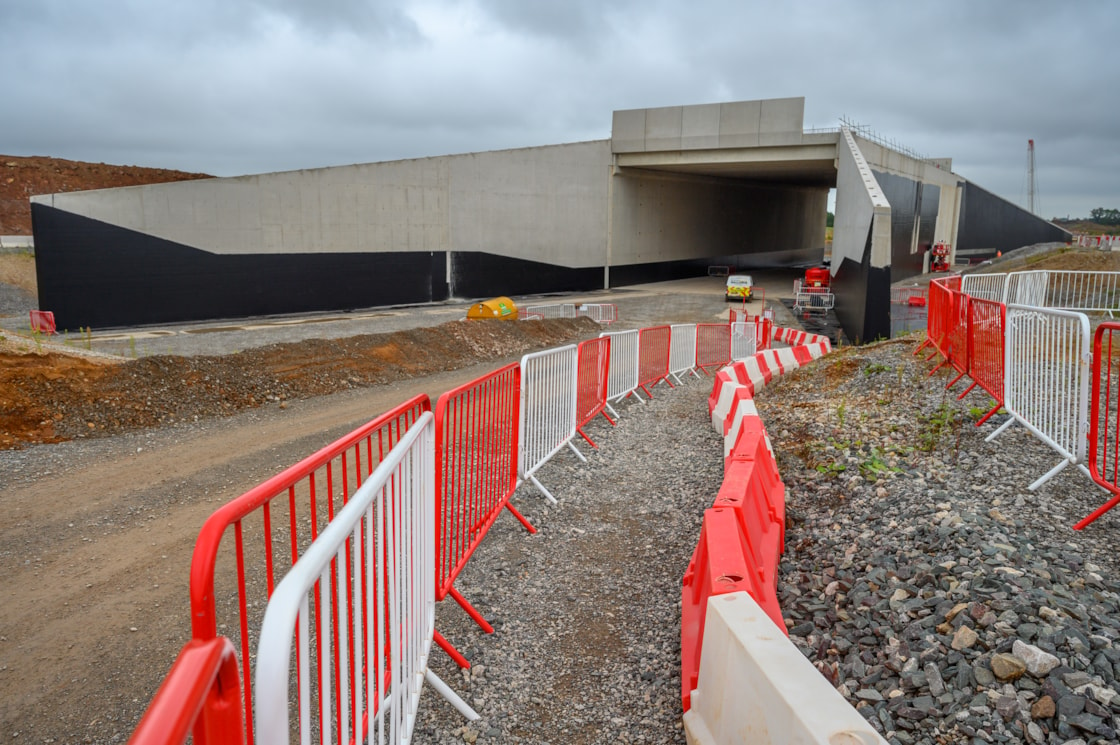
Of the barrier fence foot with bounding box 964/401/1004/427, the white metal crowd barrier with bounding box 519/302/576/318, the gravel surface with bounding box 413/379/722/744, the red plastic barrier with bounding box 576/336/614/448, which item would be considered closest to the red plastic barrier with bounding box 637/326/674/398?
the red plastic barrier with bounding box 576/336/614/448

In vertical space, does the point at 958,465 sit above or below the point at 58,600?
above

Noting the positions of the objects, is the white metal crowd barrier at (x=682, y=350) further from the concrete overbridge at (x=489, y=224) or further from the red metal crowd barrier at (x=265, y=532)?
the concrete overbridge at (x=489, y=224)

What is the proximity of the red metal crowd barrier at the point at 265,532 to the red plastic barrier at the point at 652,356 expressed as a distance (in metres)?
5.39

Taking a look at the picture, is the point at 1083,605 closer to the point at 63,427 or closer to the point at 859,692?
the point at 859,692

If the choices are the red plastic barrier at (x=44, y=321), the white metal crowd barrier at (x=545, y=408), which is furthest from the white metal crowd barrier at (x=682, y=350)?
the red plastic barrier at (x=44, y=321)

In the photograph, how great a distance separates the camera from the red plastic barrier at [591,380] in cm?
955

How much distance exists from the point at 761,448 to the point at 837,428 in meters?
1.98

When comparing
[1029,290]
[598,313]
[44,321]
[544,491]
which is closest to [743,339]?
[1029,290]

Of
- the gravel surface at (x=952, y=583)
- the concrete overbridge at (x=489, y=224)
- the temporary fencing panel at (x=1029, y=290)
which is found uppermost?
the concrete overbridge at (x=489, y=224)

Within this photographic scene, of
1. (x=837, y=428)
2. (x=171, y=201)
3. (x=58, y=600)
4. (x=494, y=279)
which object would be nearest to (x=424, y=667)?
(x=58, y=600)

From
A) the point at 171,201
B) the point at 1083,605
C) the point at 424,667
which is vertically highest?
the point at 171,201

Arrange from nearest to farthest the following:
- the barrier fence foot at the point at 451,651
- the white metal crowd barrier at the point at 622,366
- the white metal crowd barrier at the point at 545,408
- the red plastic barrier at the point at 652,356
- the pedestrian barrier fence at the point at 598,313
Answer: the barrier fence foot at the point at 451,651 < the white metal crowd barrier at the point at 545,408 < the white metal crowd barrier at the point at 622,366 < the red plastic barrier at the point at 652,356 < the pedestrian barrier fence at the point at 598,313

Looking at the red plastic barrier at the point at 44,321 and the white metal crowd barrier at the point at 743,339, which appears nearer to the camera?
the white metal crowd barrier at the point at 743,339

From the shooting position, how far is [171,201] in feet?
78.0
